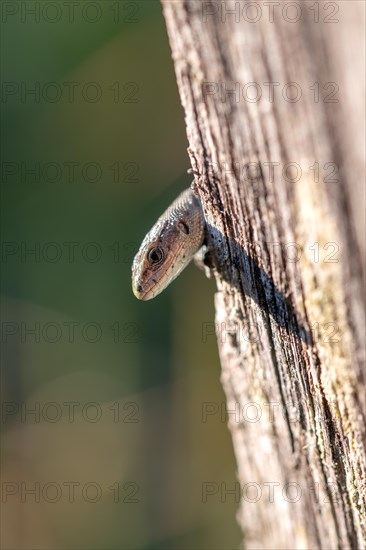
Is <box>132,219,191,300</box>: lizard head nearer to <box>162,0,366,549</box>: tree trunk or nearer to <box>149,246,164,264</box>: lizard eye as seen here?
<box>149,246,164,264</box>: lizard eye

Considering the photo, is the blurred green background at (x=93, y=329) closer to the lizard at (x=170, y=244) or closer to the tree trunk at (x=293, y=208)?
the lizard at (x=170, y=244)

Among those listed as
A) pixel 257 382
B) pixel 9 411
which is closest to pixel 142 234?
pixel 9 411

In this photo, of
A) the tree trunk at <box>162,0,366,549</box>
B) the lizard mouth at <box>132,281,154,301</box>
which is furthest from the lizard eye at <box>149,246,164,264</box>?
the tree trunk at <box>162,0,366,549</box>

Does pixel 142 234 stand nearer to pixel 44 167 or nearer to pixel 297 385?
pixel 44 167

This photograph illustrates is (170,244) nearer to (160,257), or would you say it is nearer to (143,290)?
(160,257)

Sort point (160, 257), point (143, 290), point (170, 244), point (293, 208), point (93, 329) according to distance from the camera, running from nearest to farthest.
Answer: point (293, 208) < point (170, 244) < point (160, 257) < point (143, 290) < point (93, 329)

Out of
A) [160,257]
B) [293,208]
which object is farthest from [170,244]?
[293,208]

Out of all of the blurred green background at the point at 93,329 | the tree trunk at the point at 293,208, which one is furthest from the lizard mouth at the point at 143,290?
the blurred green background at the point at 93,329
